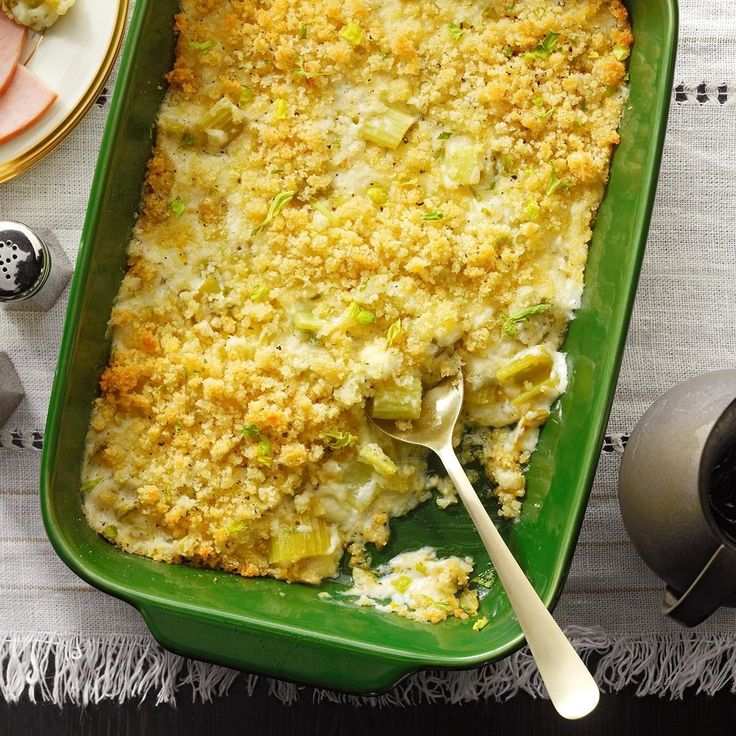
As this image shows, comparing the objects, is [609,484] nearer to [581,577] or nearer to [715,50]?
[581,577]

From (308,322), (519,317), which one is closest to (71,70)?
(308,322)

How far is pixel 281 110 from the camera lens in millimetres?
2184

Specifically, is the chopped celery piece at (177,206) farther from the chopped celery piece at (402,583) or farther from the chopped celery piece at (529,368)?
the chopped celery piece at (402,583)

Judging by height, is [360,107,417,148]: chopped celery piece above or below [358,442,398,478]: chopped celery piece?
above

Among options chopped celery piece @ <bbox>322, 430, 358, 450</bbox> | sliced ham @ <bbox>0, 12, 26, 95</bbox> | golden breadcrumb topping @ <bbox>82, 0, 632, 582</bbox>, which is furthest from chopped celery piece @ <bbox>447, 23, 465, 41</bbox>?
sliced ham @ <bbox>0, 12, 26, 95</bbox>

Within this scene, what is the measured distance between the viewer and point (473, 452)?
2328 mm

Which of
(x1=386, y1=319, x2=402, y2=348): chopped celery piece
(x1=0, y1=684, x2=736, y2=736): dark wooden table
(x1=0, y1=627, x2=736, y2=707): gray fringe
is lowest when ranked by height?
(x1=0, y1=684, x2=736, y2=736): dark wooden table

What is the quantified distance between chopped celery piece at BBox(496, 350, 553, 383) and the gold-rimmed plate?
1382 mm

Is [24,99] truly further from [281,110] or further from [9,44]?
[281,110]

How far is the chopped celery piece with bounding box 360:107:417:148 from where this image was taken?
2209 millimetres

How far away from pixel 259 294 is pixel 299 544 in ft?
2.16

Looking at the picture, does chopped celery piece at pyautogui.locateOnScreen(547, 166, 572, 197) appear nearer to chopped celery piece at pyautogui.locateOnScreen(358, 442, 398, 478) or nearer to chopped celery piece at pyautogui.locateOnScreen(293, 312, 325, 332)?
chopped celery piece at pyautogui.locateOnScreen(293, 312, 325, 332)

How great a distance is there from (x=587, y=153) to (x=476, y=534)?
1056 mm

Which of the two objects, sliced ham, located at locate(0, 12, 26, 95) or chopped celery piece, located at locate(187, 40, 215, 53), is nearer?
chopped celery piece, located at locate(187, 40, 215, 53)
